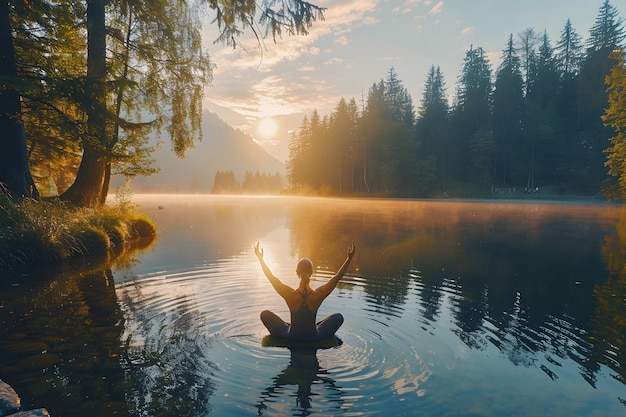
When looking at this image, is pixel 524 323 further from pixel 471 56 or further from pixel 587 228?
pixel 471 56

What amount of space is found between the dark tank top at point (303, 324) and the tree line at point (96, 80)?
10.4 meters

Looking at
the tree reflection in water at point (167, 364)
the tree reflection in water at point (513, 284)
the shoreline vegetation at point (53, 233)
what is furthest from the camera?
the shoreline vegetation at point (53, 233)

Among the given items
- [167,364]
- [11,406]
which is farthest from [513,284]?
[11,406]

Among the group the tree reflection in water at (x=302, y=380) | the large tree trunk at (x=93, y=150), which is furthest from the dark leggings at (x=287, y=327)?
the large tree trunk at (x=93, y=150)

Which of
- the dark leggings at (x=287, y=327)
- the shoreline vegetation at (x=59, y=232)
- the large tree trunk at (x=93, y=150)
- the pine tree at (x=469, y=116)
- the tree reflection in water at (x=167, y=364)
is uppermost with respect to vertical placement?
the pine tree at (x=469, y=116)

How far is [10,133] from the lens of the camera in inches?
569

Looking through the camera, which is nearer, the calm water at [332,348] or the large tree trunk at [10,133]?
the calm water at [332,348]

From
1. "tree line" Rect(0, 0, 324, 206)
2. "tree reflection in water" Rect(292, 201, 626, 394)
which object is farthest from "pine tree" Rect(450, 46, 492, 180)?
"tree line" Rect(0, 0, 324, 206)

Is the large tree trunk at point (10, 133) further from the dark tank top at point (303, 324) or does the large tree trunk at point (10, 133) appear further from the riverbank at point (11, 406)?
the dark tank top at point (303, 324)

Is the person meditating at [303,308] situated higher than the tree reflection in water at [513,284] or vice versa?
the person meditating at [303,308]

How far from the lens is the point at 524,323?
26.2 ft

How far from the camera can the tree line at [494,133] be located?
211 ft

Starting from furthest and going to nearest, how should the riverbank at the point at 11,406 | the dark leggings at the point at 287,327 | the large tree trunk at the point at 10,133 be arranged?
1. the large tree trunk at the point at 10,133
2. the dark leggings at the point at 287,327
3. the riverbank at the point at 11,406

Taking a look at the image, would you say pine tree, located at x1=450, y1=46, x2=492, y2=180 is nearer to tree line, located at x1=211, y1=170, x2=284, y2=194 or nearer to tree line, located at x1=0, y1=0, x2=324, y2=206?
tree line, located at x1=0, y1=0, x2=324, y2=206
